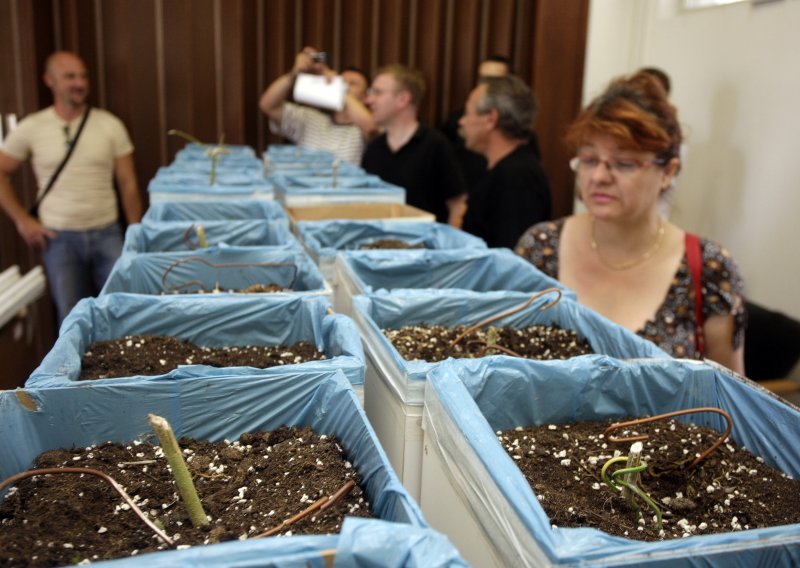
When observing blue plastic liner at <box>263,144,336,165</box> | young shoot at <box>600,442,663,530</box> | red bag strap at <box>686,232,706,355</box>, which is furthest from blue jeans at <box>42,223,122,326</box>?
young shoot at <box>600,442,663,530</box>

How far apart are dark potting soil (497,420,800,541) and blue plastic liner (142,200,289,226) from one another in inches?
65.3

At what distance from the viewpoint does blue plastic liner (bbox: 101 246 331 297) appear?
67.2 inches

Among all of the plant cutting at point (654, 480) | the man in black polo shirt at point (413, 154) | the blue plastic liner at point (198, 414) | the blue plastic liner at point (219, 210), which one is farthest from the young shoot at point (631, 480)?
the man in black polo shirt at point (413, 154)

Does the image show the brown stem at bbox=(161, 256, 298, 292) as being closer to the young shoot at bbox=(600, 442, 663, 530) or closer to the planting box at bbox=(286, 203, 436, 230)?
the planting box at bbox=(286, 203, 436, 230)

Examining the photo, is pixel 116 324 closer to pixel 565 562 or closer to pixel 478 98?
pixel 565 562

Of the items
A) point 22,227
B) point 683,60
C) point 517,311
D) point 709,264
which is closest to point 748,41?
point 683,60

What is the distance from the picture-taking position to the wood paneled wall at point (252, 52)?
4.38 meters

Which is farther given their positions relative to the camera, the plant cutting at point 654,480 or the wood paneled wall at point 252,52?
the wood paneled wall at point 252,52

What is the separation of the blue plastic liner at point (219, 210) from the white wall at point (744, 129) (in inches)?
73.8

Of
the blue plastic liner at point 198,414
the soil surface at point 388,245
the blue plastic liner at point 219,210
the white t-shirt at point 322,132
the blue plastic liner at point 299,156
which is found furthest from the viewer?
the white t-shirt at point 322,132

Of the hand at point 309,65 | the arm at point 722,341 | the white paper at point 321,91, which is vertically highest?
the hand at point 309,65

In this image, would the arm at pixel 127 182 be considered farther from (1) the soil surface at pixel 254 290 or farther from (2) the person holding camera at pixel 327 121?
(1) the soil surface at pixel 254 290

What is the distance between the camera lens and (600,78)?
491cm

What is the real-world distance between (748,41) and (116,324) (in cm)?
329
